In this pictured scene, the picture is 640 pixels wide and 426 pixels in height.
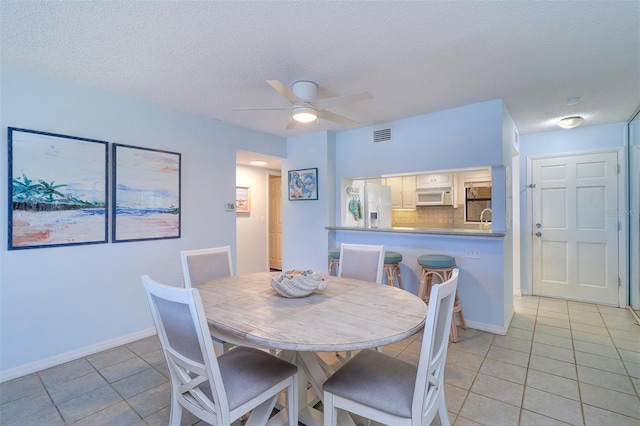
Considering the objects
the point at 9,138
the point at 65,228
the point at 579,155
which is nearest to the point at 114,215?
the point at 65,228

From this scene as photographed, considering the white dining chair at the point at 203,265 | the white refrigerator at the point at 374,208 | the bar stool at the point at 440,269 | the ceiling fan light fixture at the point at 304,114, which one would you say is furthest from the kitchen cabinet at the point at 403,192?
the white dining chair at the point at 203,265

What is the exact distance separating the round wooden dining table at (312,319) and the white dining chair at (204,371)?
164 mm

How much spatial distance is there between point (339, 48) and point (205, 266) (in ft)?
6.31

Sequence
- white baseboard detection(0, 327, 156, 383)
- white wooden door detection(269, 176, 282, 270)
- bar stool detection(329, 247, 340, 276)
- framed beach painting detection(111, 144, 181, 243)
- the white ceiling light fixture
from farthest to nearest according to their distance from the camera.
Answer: white wooden door detection(269, 176, 282, 270), bar stool detection(329, 247, 340, 276), the white ceiling light fixture, framed beach painting detection(111, 144, 181, 243), white baseboard detection(0, 327, 156, 383)

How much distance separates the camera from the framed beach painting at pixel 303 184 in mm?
4301

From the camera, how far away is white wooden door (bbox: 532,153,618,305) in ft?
12.6

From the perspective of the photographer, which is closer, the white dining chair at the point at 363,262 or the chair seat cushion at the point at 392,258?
the white dining chair at the point at 363,262

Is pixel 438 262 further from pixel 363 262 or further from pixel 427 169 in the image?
pixel 427 169

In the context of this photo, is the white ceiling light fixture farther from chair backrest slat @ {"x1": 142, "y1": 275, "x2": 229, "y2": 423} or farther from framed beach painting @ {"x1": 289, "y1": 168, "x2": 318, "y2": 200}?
chair backrest slat @ {"x1": 142, "y1": 275, "x2": 229, "y2": 423}

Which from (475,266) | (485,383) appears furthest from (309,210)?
(485,383)

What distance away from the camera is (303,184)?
14.5 ft

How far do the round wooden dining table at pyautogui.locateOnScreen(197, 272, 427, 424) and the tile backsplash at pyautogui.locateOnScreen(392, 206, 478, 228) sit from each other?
12.3 ft

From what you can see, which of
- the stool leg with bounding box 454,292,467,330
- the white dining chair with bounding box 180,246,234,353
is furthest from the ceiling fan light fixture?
the stool leg with bounding box 454,292,467,330

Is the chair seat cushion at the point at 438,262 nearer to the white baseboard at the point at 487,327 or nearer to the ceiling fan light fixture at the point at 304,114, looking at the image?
the white baseboard at the point at 487,327
